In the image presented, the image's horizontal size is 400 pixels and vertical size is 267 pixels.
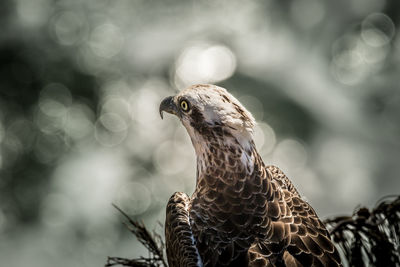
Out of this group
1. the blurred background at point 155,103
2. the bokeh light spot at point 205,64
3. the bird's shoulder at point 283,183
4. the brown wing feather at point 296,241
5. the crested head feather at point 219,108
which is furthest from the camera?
the bokeh light spot at point 205,64

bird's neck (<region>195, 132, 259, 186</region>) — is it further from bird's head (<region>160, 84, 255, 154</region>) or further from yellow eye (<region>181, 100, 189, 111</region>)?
yellow eye (<region>181, 100, 189, 111</region>)

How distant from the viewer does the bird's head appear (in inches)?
121

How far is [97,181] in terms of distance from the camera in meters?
10.3

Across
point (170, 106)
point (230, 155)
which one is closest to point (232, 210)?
point (230, 155)

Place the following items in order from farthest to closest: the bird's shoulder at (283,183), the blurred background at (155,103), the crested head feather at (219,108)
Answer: the blurred background at (155,103)
the bird's shoulder at (283,183)
the crested head feather at (219,108)

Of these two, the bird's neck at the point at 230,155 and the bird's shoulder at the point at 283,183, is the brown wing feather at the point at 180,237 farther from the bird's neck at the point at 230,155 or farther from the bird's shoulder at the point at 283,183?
the bird's shoulder at the point at 283,183

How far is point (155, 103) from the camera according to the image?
10.9 meters

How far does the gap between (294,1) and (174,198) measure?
9803mm

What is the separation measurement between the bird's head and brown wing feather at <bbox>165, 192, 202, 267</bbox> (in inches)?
19.4

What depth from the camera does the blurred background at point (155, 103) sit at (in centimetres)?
1009

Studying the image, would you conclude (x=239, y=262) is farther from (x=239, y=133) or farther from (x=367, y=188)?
(x=367, y=188)

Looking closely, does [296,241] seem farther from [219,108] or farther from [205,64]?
[205,64]

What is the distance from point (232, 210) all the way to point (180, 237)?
16.0 inches

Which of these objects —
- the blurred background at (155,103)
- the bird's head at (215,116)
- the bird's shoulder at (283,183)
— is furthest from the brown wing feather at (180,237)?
the blurred background at (155,103)
